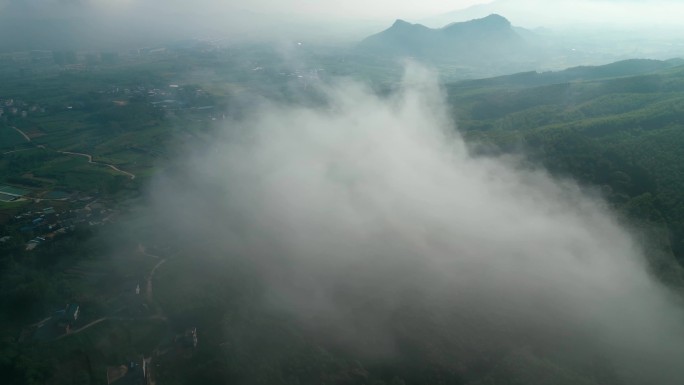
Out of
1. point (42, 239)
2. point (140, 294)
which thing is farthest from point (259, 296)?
point (42, 239)

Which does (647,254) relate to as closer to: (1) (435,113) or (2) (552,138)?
(2) (552,138)

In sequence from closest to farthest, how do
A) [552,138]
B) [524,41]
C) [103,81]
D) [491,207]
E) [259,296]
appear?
[259,296] → [491,207] → [552,138] → [103,81] → [524,41]

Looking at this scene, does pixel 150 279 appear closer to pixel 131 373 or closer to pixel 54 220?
pixel 131 373

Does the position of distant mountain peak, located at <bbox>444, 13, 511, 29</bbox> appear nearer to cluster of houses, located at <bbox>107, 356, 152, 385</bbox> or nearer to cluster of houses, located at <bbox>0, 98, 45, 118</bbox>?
cluster of houses, located at <bbox>0, 98, 45, 118</bbox>

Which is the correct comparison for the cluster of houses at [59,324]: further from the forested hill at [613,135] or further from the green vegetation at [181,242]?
the forested hill at [613,135]

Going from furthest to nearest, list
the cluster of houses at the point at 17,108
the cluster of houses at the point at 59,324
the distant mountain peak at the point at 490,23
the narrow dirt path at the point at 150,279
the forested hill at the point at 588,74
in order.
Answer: the distant mountain peak at the point at 490,23 < the forested hill at the point at 588,74 < the cluster of houses at the point at 17,108 < the narrow dirt path at the point at 150,279 < the cluster of houses at the point at 59,324

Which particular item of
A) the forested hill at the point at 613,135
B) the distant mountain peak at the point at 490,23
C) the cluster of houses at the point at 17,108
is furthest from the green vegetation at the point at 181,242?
the distant mountain peak at the point at 490,23

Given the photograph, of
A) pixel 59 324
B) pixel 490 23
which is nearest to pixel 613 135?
pixel 59 324

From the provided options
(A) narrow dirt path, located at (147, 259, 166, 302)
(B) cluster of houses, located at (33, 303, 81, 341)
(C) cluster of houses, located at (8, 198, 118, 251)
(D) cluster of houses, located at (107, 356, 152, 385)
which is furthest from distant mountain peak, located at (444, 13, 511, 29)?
(D) cluster of houses, located at (107, 356, 152, 385)
